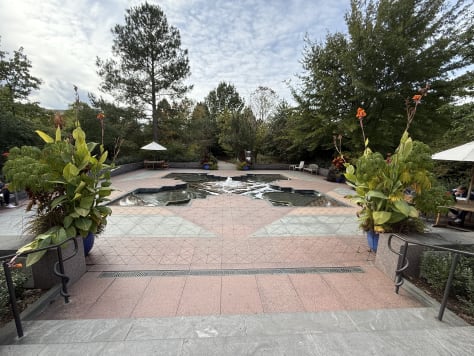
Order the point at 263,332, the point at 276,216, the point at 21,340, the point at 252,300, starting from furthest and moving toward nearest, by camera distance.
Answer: the point at 276,216 → the point at 252,300 → the point at 263,332 → the point at 21,340

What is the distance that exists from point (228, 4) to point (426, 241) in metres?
9.40

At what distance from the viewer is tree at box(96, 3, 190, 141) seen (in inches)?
535

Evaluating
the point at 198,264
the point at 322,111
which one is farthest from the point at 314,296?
the point at 322,111

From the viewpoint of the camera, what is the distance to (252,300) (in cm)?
226

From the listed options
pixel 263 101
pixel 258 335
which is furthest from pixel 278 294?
pixel 263 101

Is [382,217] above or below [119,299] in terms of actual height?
above

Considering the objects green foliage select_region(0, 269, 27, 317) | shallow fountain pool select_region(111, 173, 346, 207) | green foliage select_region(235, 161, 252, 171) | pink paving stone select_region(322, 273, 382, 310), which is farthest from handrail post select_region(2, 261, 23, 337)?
green foliage select_region(235, 161, 252, 171)

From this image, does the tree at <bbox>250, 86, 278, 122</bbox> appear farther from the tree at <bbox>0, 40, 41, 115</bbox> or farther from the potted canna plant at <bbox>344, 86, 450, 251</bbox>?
the potted canna plant at <bbox>344, 86, 450, 251</bbox>

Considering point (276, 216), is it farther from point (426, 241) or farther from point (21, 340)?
point (21, 340)

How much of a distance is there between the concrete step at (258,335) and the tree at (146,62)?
15.4 meters

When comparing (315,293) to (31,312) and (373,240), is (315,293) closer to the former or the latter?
(373,240)

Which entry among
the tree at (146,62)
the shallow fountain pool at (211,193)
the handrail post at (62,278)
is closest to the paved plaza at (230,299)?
the handrail post at (62,278)

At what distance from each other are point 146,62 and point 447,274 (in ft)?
57.9

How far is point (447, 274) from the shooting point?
2.21m
